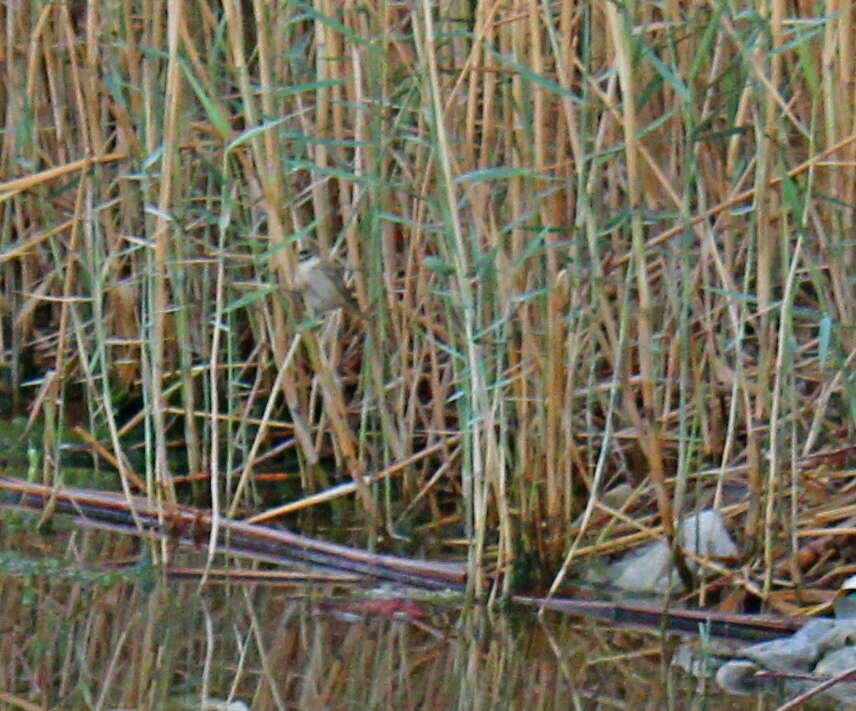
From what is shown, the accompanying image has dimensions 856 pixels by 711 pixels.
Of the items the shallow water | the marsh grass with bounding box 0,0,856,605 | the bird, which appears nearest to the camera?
the shallow water

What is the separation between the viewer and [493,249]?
2168mm

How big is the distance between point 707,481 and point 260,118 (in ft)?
2.80

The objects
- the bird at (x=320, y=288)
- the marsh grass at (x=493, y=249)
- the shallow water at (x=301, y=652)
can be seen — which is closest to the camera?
the shallow water at (x=301, y=652)

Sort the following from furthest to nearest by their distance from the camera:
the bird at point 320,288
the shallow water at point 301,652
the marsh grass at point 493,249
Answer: the bird at point 320,288, the marsh grass at point 493,249, the shallow water at point 301,652

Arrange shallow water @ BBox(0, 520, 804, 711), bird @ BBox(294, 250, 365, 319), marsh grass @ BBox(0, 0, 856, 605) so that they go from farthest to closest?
bird @ BBox(294, 250, 365, 319) < marsh grass @ BBox(0, 0, 856, 605) < shallow water @ BBox(0, 520, 804, 711)

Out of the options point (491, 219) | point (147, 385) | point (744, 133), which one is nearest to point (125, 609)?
point (147, 385)

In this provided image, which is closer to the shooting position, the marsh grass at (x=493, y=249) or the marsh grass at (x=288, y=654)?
the marsh grass at (x=288, y=654)

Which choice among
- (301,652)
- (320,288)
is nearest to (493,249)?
(320,288)

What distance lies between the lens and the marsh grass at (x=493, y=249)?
2.18 m

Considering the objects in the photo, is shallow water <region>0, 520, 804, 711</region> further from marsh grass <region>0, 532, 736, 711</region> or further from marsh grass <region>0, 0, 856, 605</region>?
marsh grass <region>0, 0, 856, 605</region>

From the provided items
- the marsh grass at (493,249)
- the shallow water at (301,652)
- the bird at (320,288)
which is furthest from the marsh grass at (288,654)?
the bird at (320,288)

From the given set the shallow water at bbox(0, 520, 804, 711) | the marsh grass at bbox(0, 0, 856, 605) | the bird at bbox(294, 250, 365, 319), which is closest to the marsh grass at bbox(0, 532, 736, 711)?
the shallow water at bbox(0, 520, 804, 711)

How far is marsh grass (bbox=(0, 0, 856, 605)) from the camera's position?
2.18 metres

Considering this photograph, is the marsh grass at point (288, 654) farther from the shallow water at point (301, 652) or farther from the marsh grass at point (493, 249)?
the marsh grass at point (493, 249)
